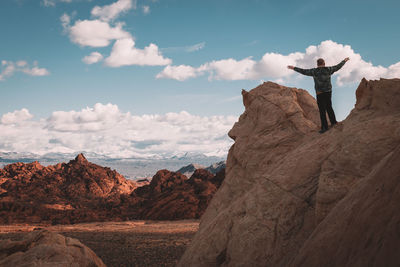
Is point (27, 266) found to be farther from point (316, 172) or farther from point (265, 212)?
point (316, 172)

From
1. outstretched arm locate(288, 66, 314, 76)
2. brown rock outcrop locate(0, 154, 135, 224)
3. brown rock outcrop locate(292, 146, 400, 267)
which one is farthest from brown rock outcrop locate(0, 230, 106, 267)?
brown rock outcrop locate(0, 154, 135, 224)

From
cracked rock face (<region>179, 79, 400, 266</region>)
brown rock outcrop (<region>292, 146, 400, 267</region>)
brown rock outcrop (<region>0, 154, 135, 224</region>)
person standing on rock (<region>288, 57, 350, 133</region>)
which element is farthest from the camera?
brown rock outcrop (<region>0, 154, 135, 224</region>)

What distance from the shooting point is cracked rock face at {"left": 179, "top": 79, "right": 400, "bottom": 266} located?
6.69 m

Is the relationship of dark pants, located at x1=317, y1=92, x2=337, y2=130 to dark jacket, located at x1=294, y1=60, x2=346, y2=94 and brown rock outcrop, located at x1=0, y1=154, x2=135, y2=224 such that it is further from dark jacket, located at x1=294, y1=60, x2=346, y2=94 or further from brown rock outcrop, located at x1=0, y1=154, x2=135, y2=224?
brown rock outcrop, located at x1=0, y1=154, x2=135, y2=224

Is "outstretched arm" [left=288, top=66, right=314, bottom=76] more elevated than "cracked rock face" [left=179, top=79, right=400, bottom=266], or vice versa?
"outstretched arm" [left=288, top=66, right=314, bottom=76]

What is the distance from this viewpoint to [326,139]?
8320mm

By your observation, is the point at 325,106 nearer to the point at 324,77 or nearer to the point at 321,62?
the point at 324,77

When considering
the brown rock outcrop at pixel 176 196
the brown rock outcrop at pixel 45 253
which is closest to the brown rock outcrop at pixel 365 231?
the brown rock outcrop at pixel 45 253

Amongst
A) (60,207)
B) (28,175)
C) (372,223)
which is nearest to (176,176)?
(60,207)

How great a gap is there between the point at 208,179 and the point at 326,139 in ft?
154

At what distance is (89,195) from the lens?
57.1 m

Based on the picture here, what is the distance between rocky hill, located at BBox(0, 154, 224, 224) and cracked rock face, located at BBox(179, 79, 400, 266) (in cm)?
3316

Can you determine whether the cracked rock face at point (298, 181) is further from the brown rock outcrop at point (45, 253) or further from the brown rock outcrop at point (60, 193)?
the brown rock outcrop at point (60, 193)

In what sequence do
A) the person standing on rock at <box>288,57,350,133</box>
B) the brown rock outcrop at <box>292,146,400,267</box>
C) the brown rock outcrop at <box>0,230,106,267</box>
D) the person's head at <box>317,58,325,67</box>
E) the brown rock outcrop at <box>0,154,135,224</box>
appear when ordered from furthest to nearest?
the brown rock outcrop at <box>0,154,135,224</box>, the brown rock outcrop at <box>0,230,106,267</box>, the person's head at <box>317,58,325,67</box>, the person standing on rock at <box>288,57,350,133</box>, the brown rock outcrop at <box>292,146,400,267</box>
